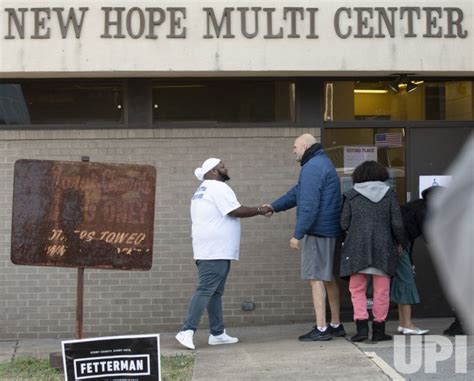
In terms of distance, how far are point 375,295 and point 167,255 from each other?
7.62ft

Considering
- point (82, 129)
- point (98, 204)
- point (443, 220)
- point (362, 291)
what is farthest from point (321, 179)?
point (443, 220)

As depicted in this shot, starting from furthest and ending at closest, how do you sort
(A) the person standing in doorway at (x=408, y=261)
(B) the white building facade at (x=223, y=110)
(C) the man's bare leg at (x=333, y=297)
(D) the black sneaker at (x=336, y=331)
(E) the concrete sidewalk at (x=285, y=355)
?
(B) the white building facade at (x=223, y=110) → (D) the black sneaker at (x=336, y=331) → (C) the man's bare leg at (x=333, y=297) → (A) the person standing in doorway at (x=408, y=261) → (E) the concrete sidewalk at (x=285, y=355)

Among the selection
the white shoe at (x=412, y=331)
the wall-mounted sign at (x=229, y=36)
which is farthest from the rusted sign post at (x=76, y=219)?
the white shoe at (x=412, y=331)

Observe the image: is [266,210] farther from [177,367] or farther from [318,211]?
[177,367]

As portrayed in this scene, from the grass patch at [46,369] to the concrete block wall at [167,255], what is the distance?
132 centimetres

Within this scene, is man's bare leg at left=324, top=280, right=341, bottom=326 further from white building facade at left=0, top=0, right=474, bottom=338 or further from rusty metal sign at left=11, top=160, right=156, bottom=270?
rusty metal sign at left=11, top=160, right=156, bottom=270

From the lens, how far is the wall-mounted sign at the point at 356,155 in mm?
8867

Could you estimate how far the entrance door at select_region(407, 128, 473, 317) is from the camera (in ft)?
29.1

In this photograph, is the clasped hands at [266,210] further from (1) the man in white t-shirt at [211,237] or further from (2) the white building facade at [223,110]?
(2) the white building facade at [223,110]

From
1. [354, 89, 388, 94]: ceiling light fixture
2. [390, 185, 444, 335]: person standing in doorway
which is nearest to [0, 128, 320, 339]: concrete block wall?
[354, 89, 388, 94]: ceiling light fixture

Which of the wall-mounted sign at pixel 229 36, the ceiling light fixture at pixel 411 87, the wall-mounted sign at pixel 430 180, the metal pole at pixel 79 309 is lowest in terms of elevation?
the metal pole at pixel 79 309

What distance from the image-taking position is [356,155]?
8.88m

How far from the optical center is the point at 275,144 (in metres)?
8.66

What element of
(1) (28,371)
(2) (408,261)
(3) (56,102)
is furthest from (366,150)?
(1) (28,371)
